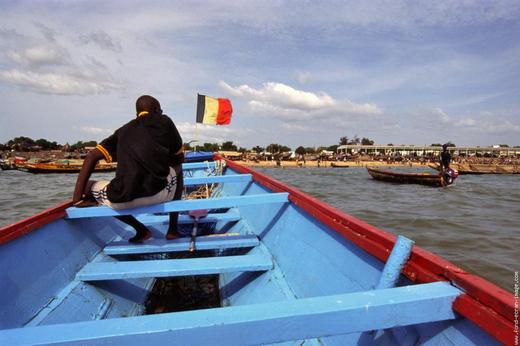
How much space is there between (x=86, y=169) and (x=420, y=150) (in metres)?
114

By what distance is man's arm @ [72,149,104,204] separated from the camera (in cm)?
296

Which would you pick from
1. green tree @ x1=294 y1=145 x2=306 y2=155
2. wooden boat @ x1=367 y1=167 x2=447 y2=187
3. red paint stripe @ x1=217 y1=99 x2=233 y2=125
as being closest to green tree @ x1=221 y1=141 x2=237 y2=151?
green tree @ x1=294 y1=145 x2=306 y2=155

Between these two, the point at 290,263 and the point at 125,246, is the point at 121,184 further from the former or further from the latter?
the point at 290,263

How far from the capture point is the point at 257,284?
287 cm

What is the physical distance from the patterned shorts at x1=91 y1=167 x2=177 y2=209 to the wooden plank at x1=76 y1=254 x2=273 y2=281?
20.1 inches

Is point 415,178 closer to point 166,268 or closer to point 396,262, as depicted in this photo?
point 166,268

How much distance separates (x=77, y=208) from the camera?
9.84ft

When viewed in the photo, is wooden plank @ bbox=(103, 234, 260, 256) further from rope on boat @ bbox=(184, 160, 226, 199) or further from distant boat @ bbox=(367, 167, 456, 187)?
distant boat @ bbox=(367, 167, 456, 187)

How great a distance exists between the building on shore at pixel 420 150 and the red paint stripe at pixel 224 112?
88.0m

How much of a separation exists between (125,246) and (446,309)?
2.98 meters

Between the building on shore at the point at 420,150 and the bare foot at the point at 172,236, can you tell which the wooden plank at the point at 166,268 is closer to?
the bare foot at the point at 172,236

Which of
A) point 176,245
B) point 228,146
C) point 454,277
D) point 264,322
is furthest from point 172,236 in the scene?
point 228,146

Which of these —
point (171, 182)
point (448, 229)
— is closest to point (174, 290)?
point (171, 182)

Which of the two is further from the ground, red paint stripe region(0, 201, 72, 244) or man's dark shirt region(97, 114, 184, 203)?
man's dark shirt region(97, 114, 184, 203)
